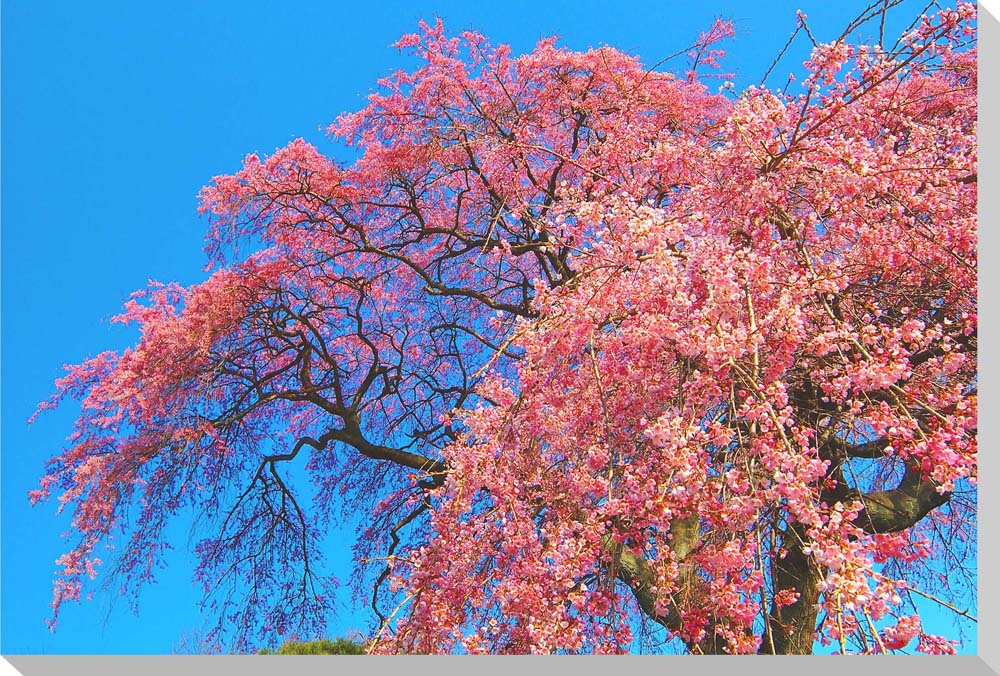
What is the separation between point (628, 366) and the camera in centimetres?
258

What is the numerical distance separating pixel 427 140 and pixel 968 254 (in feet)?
9.54

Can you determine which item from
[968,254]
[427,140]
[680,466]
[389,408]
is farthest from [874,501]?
[389,408]

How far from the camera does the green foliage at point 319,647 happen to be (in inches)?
180

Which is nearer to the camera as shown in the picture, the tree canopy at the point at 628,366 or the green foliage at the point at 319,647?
the tree canopy at the point at 628,366

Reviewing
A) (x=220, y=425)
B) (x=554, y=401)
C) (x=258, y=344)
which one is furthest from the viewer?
(x=258, y=344)

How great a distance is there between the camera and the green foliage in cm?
457

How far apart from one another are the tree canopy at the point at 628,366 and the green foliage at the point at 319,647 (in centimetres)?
24

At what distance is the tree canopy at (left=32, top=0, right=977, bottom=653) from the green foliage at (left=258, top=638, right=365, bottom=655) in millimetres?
239

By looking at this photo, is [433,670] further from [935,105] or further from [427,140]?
[935,105]

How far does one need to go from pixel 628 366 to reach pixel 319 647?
117 inches

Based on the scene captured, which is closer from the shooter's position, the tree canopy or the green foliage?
the tree canopy

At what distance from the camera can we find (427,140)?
4785mm

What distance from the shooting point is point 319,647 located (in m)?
4.64

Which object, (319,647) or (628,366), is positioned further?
(319,647)
